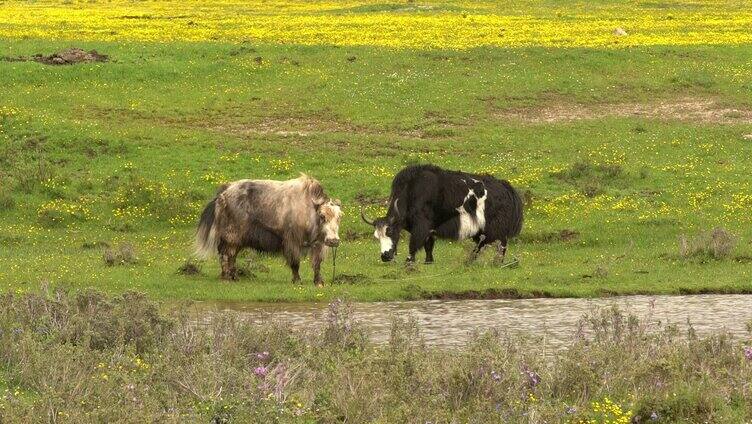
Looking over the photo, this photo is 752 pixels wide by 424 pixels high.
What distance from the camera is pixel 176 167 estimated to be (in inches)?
1135

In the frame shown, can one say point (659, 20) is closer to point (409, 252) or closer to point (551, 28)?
point (551, 28)

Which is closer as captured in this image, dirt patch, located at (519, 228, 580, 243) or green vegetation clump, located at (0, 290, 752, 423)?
green vegetation clump, located at (0, 290, 752, 423)

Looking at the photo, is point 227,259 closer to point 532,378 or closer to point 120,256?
point 120,256

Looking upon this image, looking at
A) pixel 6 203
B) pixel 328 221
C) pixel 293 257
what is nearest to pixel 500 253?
pixel 328 221

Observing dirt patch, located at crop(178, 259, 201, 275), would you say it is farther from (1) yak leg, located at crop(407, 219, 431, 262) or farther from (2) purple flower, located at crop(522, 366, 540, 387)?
(2) purple flower, located at crop(522, 366, 540, 387)

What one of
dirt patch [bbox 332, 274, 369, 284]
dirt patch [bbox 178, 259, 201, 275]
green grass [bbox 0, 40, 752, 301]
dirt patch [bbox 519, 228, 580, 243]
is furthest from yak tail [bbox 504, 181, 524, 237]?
dirt patch [bbox 178, 259, 201, 275]

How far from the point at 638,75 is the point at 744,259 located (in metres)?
17.6

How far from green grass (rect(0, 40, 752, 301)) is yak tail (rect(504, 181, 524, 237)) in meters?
0.67

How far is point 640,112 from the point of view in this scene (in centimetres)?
3541

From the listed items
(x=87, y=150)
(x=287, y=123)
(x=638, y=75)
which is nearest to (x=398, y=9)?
(x=638, y=75)

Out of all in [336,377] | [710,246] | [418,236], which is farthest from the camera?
[418,236]

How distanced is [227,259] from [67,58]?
18.8 metres

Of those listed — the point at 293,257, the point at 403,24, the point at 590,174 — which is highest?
the point at 293,257

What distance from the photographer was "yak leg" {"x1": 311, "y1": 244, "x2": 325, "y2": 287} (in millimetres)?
20547
